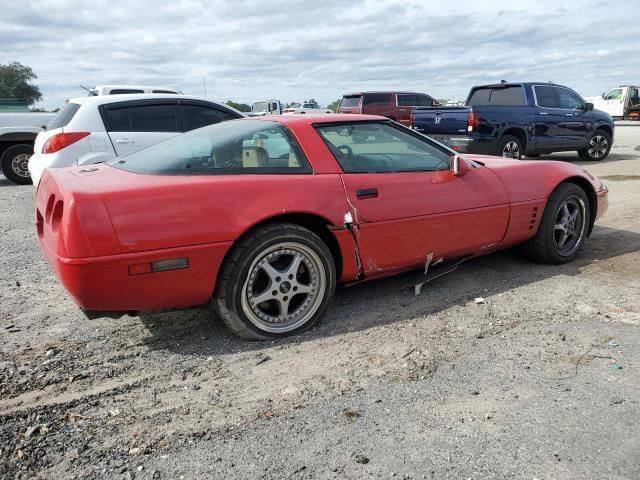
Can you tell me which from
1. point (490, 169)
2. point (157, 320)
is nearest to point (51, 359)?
point (157, 320)

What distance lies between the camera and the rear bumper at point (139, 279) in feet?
8.86

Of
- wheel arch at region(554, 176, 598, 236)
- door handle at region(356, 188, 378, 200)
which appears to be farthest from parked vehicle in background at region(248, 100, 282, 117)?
door handle at region(356, 188, 378, 200)

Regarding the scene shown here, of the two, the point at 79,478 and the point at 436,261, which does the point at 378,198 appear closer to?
the point at 436,261

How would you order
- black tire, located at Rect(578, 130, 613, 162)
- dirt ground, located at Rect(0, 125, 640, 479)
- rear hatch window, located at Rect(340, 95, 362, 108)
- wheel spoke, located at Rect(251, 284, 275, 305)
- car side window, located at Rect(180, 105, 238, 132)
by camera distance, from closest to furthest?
dirt ground, located at Rect(0, 125, 640, 479) → wheel spoke, located at Rect(251, 284, 275, 305) → car side window, located at Rect(180, 105, 238, 132) → black tire, located at Rect(578, 130, 613, 162) → rear hatch window, located at Rect(340, 95, 362, 108)

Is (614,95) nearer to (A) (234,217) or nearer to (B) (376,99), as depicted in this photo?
(B) (376,99)

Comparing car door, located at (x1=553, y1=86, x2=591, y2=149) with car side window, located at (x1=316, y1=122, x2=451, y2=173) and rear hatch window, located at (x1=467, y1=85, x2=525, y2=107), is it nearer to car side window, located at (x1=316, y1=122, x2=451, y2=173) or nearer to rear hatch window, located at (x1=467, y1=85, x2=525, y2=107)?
rear hatch window, located at (x1=467, y1=85, x2=525, y2=107)

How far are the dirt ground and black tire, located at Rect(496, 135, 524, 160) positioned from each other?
7.56m

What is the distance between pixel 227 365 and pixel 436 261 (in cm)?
175

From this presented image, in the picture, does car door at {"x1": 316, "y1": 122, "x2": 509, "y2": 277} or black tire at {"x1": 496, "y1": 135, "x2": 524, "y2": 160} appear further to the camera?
black tire at {"x1": 496, "y1": 135, "x2": 524, "y2": 160}

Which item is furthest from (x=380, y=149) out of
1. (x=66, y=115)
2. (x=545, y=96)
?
(x=545, y=96)

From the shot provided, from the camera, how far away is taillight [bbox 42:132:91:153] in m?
6.80

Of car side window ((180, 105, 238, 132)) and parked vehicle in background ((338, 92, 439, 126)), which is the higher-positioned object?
parked vehicle in background ((338, 92, 439, 126))

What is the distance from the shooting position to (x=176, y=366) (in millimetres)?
2941

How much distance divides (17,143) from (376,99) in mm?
13888
